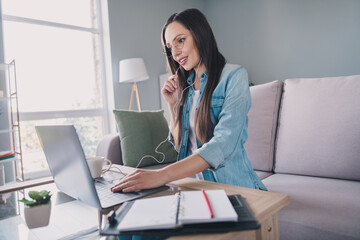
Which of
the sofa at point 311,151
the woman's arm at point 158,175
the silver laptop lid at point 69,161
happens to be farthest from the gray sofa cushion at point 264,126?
the silver laptop lid at point 69,161

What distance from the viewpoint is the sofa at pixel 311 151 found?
3.05 feet

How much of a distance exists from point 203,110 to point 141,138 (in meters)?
0.89

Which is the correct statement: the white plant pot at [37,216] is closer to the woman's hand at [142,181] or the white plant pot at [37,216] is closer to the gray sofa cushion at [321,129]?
the woman's hand at [142,181]

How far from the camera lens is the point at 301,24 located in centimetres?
358

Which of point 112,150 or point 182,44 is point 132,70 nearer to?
point 112,150

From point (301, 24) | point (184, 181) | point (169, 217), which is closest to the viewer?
point (169, 217)

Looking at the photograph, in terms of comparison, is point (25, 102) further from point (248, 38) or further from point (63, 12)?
point (248, 38)

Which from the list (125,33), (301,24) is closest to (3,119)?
(125,33)

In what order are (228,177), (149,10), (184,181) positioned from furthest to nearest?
(149,10) → (228,177) → (184,181)

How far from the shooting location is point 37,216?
0.64m

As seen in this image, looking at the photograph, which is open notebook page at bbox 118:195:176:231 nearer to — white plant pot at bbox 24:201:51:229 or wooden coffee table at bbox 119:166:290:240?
wooden coffee table at bbox 119:166:290:240

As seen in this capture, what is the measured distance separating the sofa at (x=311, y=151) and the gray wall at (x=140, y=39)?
223cm

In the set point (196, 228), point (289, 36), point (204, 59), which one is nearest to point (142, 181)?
point (196, 228)

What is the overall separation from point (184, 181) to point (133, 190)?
0.17 metres
